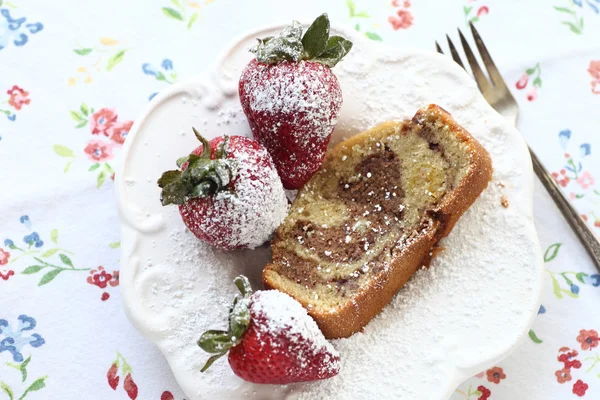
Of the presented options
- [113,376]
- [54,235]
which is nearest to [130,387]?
[113,376]

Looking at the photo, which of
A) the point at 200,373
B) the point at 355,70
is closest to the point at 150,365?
the point at 200,373

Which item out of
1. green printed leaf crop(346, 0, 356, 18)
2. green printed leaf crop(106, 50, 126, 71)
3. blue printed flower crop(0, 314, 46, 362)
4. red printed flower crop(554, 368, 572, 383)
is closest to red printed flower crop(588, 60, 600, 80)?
green printed leaf crop(346, 0, 356, 18)

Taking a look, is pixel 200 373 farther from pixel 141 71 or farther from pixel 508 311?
pixel 141 71

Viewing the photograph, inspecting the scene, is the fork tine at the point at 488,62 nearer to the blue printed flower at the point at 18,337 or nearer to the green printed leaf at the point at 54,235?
the green printed leaf at the point at 54,235

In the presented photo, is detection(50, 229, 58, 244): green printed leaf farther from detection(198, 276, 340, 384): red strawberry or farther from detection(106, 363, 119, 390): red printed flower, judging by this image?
detection(198, 276, 340, 384): red strawberry

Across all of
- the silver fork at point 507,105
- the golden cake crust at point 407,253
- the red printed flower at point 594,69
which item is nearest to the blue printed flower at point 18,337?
the golden cake crust at point 407,253

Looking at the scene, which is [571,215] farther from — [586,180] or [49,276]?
[49,276]

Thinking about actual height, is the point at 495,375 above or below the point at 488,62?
below
